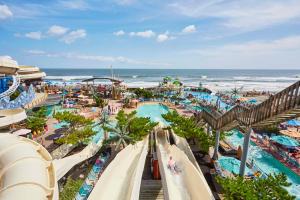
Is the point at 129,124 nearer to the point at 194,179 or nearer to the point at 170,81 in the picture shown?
the point at 194,179

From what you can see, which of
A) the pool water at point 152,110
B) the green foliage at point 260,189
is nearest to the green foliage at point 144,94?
the pool water at point 152,110

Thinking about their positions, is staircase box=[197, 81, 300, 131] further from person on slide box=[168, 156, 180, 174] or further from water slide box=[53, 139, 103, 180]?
water slide box=[53, 139, 103, 180]

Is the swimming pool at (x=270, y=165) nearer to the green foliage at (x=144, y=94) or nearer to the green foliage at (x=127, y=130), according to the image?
the green foliage at (x=127, y=130)

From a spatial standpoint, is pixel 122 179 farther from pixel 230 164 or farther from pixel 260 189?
pixel 230 164

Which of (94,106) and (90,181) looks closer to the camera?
(90,181)

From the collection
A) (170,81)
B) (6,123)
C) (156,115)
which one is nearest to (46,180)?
(6,123)

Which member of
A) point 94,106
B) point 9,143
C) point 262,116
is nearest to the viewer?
point 9,143
